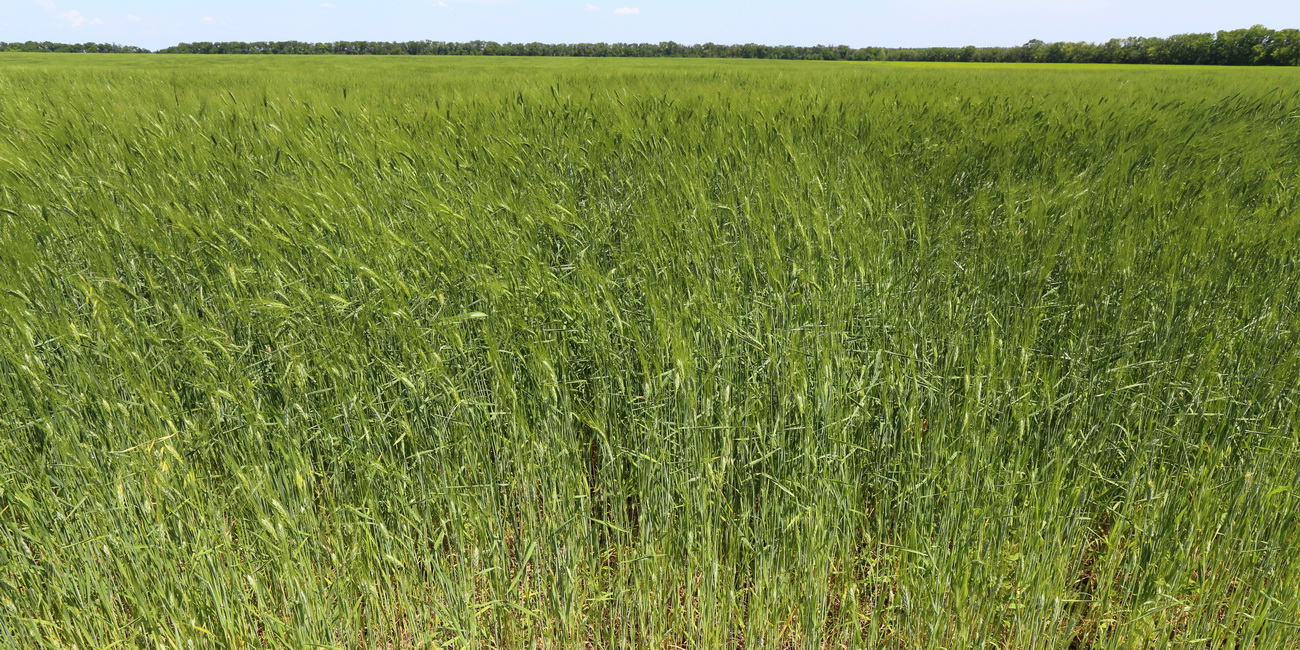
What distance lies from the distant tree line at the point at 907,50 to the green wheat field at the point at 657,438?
141ft

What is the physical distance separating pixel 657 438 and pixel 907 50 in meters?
59.2

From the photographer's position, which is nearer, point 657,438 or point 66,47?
point 657,438

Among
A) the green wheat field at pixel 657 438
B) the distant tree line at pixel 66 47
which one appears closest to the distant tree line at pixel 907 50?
the distant tree line at pixel 66 47

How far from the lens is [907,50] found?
5216cm

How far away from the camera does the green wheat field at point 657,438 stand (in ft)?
4.55

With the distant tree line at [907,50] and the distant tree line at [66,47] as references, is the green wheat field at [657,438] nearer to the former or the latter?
the distant tree line at [907,50]

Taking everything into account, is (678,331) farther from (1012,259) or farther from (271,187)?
(271,187)

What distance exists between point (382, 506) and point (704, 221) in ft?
5.47

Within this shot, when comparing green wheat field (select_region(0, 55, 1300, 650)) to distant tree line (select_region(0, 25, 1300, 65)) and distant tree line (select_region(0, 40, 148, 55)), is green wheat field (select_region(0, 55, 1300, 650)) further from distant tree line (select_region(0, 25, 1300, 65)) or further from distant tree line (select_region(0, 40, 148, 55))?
distant tree line (select_region(0, 40, 148, 55))

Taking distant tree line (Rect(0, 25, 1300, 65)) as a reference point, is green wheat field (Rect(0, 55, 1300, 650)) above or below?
→ below

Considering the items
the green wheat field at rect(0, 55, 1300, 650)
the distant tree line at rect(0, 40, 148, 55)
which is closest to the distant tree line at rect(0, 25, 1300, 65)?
the distant tree line at rect(0, 40, 148, 55)

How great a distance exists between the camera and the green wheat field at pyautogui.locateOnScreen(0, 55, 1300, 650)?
1.39 m

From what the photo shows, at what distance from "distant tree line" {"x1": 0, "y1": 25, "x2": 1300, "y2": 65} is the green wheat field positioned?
4308 centimetres

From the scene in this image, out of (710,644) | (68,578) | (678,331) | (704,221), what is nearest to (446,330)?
(678,331)
